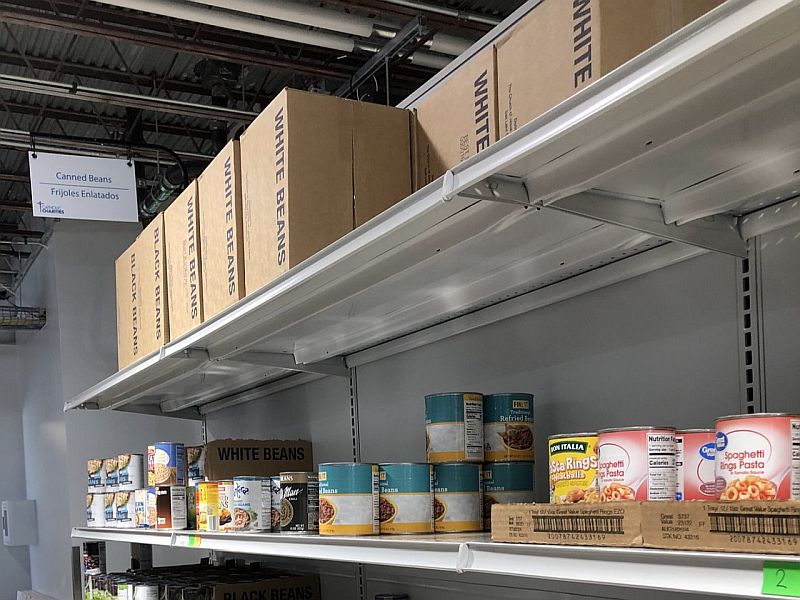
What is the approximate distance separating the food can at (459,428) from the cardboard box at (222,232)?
2.31 feet

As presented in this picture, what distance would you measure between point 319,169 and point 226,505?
93cm

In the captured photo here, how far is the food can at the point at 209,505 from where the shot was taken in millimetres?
2580

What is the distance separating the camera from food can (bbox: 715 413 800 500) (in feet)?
3.62

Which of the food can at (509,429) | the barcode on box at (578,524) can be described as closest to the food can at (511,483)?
the food can at (509,429)

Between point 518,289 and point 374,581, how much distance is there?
1137mm

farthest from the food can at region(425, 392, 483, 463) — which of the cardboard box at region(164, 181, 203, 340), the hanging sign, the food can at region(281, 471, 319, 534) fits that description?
the hanging sign

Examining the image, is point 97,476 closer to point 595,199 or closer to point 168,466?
point 168,466

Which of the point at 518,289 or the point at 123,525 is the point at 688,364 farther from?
the point at 123,525

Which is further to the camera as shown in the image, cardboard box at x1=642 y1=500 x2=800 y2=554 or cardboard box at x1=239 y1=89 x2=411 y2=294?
cardboard box at x1=239 y1=89 x2=411 y2=294

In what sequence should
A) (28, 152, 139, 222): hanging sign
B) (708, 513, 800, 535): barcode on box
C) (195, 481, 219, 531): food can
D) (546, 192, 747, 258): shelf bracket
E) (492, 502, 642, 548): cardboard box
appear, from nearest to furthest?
(708, 513, 800, 535): barcode on box, (492, 502, 642, 548): cardboard box, (546, 192, 747, 258): shelf bracket, (195, 481, 219, 531): food can, (28, 152, 139, 222): hanging sign

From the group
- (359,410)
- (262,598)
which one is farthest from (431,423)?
(262,598)

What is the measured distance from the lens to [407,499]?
1.92 m

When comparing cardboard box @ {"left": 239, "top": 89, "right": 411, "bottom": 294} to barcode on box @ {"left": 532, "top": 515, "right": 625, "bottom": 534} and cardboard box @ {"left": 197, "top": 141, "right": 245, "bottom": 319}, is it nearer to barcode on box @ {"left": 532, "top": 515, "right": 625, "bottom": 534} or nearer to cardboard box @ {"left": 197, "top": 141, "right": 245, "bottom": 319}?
cardboard box @ {"left": 197, "top": 141, "right": 245, "bottom": 319}

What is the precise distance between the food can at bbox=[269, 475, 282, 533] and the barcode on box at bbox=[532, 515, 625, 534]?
1.04 m
